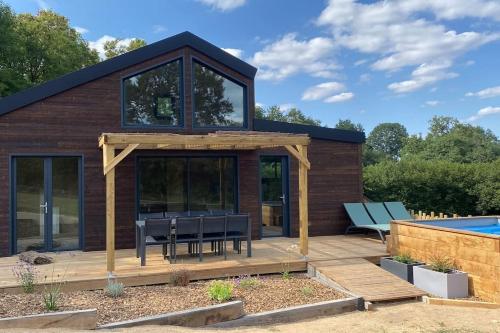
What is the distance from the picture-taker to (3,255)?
8148mm

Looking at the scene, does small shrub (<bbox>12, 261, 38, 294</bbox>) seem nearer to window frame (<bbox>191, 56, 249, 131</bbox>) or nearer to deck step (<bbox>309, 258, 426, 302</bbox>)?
deck step (<bbox>309, 258, 426, 302</bbox>)

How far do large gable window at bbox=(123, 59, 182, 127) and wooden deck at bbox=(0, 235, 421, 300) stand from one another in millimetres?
2722

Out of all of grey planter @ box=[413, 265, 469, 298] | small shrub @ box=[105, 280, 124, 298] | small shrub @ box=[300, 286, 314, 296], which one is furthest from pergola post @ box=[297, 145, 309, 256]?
small shrub @ box=[105, 280, 124, 298]

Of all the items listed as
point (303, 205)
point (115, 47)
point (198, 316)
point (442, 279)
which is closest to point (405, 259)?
point (442, 279)

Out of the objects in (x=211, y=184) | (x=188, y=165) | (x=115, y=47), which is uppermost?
(x=115, y=47)

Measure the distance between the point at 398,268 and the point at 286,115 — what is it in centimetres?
4111

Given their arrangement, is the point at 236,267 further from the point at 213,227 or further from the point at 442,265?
the point at 442,265

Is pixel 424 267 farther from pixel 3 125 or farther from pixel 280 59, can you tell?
pixel 280 59

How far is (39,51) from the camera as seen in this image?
2353cm

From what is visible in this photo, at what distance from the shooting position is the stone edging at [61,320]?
4633mm

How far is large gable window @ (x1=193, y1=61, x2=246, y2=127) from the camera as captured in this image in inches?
382

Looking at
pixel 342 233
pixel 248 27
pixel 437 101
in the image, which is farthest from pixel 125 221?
pixel 437 101

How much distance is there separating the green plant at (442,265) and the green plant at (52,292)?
545 cm

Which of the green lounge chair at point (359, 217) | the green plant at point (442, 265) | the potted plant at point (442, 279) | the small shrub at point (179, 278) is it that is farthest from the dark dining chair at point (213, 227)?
the green lounge chair at point (359, 217)
